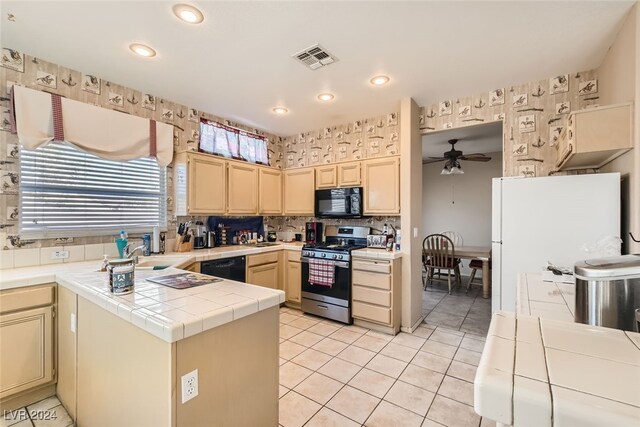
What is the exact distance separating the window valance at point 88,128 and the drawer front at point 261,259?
1.54m

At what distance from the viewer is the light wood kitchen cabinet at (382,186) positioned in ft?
11.3

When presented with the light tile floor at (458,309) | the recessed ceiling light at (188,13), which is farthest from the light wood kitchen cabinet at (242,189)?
the light tile floor at (458,309)

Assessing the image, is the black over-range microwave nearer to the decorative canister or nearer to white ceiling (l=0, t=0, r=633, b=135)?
white ceiling (l=0, t=0, r=633, b=135)

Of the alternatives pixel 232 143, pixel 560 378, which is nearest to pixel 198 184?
pixel 232 143

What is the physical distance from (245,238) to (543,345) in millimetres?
3915

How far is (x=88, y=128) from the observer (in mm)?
2613

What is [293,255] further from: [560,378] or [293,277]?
[560,378]

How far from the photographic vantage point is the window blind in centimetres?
239

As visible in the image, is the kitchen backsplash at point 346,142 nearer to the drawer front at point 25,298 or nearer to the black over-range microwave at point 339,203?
the black over-range microwave at point 339,203

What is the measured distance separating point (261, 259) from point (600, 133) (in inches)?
138

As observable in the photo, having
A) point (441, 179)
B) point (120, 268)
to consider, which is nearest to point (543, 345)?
point (120, 268)

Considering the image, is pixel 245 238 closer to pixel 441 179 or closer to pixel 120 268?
pixel 120 268

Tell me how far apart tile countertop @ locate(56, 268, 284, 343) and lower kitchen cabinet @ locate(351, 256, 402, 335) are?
6.28 feet

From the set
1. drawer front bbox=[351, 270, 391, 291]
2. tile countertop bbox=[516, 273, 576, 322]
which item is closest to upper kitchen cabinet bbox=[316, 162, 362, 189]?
drawer front bbox=[351, 270, 391, 291]
